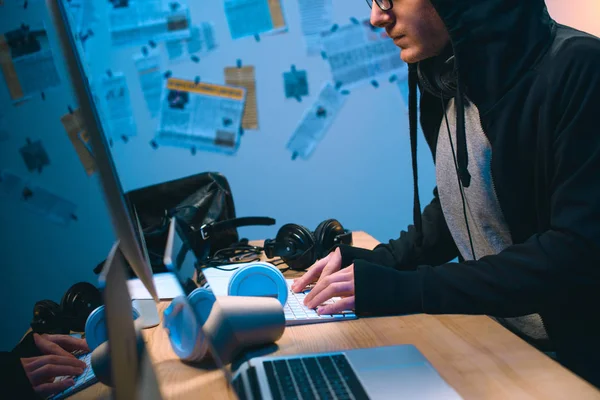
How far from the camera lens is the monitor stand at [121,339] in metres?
0.38

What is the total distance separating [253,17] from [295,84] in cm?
37

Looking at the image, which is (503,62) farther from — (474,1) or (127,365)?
(127,365)

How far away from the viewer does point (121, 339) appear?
41 cm

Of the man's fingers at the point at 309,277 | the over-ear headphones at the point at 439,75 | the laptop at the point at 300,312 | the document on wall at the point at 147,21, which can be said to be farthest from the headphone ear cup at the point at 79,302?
the document on wall at the point at 147,21

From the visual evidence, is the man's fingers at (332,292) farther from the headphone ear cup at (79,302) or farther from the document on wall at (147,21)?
the document on wall at (147,21)

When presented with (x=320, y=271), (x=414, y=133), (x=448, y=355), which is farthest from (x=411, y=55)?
(x=448, y=355)

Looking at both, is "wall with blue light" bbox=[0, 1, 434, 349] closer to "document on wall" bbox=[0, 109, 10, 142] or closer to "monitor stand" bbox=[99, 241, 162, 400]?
"monitor stand" bbox=[99, 241, 162, 400]

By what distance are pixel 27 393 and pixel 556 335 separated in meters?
0.86

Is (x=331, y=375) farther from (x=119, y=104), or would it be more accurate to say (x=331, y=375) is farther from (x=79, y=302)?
(x=119, y=104)

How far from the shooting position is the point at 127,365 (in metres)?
0.42

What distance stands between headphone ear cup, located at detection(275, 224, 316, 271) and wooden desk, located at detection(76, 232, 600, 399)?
0.40m

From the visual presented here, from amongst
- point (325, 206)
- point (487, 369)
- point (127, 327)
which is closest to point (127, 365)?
point (127, 327)

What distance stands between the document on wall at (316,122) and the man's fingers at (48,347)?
6.86 ft

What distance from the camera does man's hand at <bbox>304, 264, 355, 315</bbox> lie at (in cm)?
83
